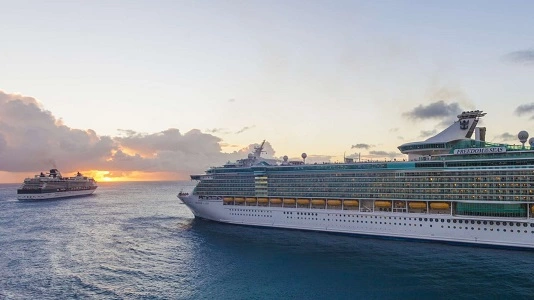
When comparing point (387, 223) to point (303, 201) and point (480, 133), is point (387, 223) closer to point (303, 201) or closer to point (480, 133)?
point (303, 201)

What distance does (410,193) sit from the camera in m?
63.2

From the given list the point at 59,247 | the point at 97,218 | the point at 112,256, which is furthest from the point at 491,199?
the point at 97,218

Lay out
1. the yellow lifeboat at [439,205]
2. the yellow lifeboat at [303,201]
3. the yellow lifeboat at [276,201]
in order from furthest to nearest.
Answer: the yellow lifeboat at [276,201] < the yellow lifeboat at [303,201] < the yellow lifeboat at [439,205]

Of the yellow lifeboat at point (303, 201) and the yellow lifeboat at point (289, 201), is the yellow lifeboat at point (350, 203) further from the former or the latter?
the yellow lifeboat at point (289, 201)

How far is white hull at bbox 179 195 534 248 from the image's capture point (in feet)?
175

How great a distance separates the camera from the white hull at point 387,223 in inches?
2099

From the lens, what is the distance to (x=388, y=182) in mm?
65812

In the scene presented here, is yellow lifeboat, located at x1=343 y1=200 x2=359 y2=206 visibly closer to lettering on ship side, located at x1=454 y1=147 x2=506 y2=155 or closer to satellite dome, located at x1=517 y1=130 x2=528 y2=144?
lettering on ship side, located at x1=454 y1=147 x2=506 y2=155

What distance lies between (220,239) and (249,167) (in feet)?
71.9

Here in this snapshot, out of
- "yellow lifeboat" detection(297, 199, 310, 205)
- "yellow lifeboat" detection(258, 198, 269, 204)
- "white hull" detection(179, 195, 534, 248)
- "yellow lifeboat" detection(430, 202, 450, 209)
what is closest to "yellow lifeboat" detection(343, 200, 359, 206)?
"white hull" detection(179, 195, 534, 248)

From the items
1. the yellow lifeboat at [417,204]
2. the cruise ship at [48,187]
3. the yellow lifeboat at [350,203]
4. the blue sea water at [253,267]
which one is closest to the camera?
the blue sea water at [253,267]

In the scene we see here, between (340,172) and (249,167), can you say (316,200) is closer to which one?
(340,172)

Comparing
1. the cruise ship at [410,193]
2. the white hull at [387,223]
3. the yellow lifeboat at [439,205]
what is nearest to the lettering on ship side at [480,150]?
the cruise ship at [410,193]

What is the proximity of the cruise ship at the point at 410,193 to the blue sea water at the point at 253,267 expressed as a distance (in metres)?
2.94
